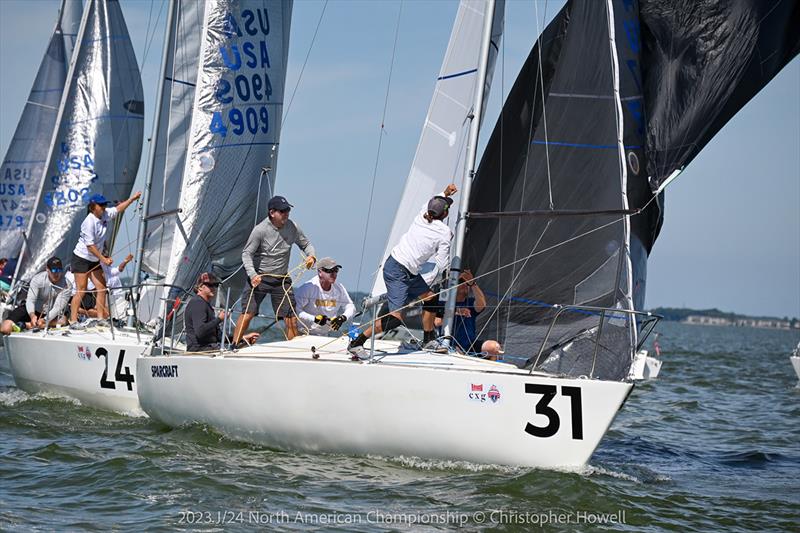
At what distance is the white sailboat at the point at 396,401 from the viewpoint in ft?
25.5

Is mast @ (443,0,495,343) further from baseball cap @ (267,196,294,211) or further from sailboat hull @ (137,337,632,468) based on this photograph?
baseball cap @ (267,196,294,211)

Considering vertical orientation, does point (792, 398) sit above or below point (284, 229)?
below

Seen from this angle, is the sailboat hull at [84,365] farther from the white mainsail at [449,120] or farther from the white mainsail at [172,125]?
the white mainsail at [449,120]

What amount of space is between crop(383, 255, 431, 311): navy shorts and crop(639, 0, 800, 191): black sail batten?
7.22ft

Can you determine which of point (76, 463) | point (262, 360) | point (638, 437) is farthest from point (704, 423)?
point (76, 463)

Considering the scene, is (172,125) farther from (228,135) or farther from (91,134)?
(91,134)

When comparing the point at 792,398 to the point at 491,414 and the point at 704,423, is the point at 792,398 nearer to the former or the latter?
the point at 704,423

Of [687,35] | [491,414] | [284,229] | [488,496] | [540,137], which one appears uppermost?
[687,35]

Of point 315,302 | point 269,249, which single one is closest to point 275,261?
point 269,249

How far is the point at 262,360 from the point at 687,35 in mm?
4487

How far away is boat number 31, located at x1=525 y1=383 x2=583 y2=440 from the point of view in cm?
771

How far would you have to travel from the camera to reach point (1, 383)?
14.3 meters

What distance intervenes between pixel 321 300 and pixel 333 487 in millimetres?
2992

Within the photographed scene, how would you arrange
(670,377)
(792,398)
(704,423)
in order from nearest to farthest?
(704,423), (792,398), (670,377)
